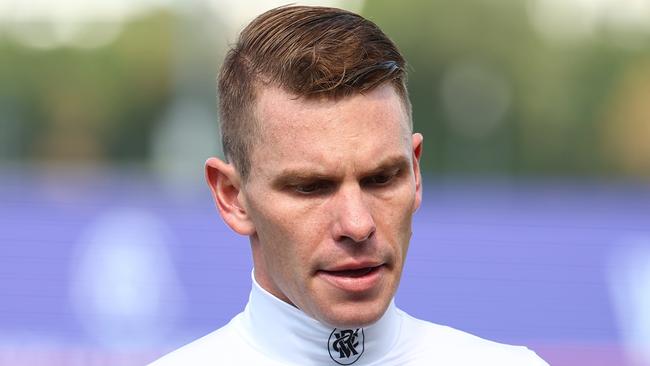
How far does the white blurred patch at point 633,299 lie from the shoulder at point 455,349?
23.8 feet

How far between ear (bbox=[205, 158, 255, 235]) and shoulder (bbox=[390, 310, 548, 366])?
541 millimetres

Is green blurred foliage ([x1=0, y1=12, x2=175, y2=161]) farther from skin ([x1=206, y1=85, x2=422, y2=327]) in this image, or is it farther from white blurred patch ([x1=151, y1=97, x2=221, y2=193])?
skin ([x1=206, y1=85, x2=422, y2=327])

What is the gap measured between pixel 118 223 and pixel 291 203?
843cm

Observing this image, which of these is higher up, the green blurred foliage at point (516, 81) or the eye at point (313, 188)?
the eye at point (313, 188)

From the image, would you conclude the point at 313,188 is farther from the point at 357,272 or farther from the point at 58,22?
the point at 58,22

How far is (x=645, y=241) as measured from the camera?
10.9 m

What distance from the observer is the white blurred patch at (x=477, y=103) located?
1051 inches

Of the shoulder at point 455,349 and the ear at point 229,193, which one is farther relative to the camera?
the shoulder at point 455,349

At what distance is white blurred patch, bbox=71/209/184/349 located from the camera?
10102mm

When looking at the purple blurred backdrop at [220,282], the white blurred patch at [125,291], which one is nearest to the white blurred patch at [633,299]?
the purple blurred backdrop at [220,282]

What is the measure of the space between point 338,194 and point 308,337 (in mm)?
480

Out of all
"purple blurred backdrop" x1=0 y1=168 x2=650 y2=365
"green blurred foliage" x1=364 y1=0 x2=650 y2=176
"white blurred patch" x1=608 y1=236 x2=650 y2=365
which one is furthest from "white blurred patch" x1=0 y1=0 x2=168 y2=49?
"white blurred patch" x1=608 y1=236 x2=650 y2=365

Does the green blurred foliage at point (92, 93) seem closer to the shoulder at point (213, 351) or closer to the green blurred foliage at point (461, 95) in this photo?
the green blurred foliage at point (461, 95)

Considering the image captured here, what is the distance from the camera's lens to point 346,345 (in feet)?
9.84
